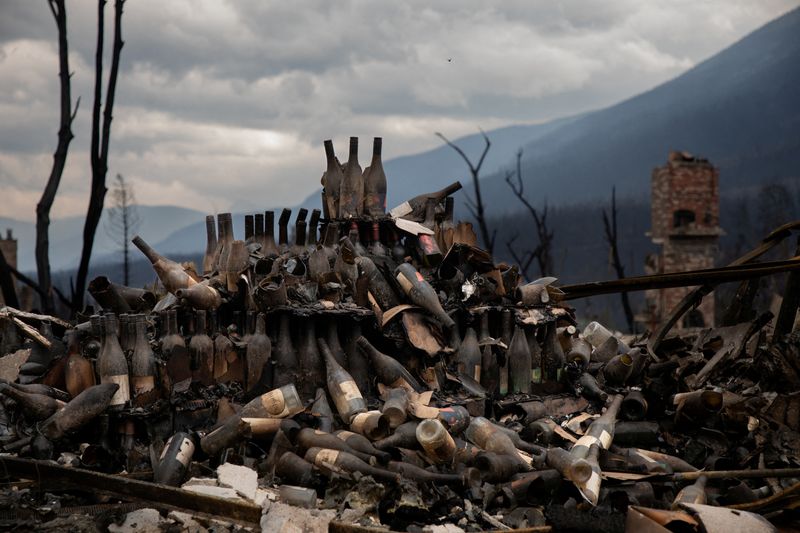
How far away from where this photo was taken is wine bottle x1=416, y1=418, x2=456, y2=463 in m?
4.25

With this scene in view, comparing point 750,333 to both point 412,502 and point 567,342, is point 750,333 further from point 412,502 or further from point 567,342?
point 412,502

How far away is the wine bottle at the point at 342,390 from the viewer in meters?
4.79

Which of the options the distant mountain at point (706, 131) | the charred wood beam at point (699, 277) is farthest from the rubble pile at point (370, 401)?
the distant mountain at point (706, 131)

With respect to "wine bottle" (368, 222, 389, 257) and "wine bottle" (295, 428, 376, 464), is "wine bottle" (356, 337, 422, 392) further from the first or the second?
"wine bottle" (368, 222, 389, 257)

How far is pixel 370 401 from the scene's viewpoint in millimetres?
5148

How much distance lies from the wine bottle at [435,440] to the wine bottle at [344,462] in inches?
11.7

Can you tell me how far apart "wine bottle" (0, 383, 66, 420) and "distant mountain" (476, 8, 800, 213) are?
5328 cm

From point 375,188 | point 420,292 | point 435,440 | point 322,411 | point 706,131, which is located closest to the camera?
point 435,440

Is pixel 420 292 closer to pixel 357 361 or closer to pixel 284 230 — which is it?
pixel 357 361

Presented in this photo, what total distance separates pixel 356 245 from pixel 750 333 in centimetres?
336

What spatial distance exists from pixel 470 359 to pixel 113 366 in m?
2.43

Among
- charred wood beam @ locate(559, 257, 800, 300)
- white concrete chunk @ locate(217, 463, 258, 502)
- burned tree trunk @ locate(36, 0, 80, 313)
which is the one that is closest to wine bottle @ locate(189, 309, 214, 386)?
white concrete chunk @ locate(217, 463, 258, 502)

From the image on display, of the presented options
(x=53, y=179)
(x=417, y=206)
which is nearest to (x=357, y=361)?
(x=417, y=206)

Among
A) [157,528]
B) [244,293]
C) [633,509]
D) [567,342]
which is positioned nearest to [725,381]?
[567,342]
